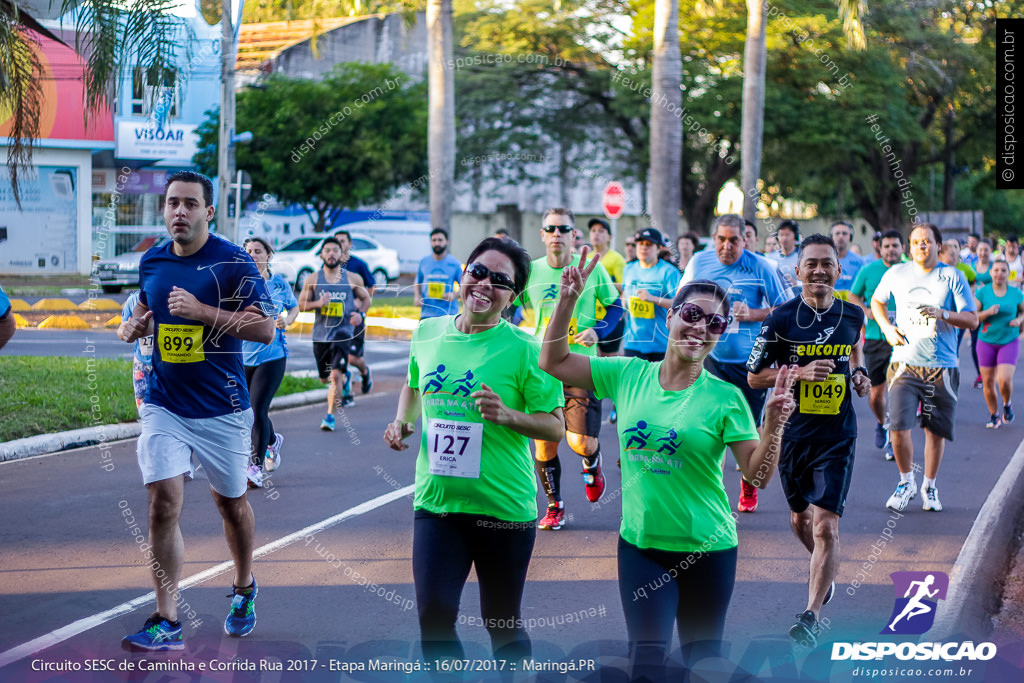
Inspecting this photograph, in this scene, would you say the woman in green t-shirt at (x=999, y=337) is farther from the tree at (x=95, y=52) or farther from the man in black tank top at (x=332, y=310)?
the tree at (x=95, y=52)

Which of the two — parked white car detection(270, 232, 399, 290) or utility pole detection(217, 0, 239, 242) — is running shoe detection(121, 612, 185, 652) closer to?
utility pole detection(217, 0, 239, 242)

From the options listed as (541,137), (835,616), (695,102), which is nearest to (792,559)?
(835,616)

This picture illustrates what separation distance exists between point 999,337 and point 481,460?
9161 mm

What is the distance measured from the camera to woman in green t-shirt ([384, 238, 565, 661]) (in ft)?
12.4

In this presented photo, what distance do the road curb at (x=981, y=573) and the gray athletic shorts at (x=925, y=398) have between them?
68 cm

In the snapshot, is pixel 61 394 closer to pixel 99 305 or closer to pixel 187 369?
pixel 187 369

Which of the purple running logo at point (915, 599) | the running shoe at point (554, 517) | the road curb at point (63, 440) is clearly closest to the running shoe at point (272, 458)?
the road curb at point (63, 440)

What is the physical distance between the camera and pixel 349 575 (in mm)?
6027

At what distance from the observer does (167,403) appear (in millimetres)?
4836

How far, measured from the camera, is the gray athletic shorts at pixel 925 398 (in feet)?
25.0

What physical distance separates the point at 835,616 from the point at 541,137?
32.8 metres

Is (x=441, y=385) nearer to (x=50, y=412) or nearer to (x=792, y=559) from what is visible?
(x=792, y=559)

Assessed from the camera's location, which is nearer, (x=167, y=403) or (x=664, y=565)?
(x=664, y=565)

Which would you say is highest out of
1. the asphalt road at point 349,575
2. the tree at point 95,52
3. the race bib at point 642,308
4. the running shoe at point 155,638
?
the tree at point 95,52
